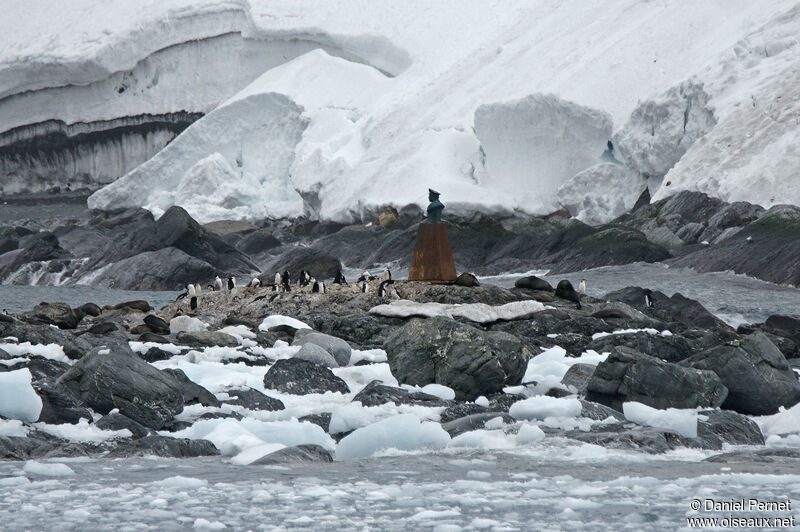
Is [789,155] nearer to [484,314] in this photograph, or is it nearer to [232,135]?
[484,314]

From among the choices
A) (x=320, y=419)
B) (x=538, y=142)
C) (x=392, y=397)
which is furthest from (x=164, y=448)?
(x=538, y=142)

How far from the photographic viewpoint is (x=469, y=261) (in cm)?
2014

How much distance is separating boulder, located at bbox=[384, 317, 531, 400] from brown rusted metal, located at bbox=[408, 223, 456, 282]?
5.19m

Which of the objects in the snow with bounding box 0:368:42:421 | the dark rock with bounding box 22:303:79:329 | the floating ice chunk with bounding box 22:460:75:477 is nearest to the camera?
the floating ice chunk with bounding box 22:460:75:477

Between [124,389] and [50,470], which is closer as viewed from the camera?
[50,470]

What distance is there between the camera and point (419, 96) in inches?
1256

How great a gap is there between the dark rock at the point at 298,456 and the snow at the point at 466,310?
5.37 m

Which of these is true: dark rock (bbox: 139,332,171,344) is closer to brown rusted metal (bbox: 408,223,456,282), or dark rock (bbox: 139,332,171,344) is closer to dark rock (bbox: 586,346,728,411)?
dark rock (bbox: 586,346,728,411)

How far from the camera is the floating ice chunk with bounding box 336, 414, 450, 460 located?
457 cm

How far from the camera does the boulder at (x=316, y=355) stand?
22.1 feet

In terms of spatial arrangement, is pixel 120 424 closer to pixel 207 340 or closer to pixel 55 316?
pixel 207 340

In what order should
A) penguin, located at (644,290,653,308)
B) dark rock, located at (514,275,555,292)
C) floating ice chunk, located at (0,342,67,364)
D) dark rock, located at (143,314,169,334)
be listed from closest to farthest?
1. floating ice chunk, located at (0,342,67,364)
2. dark rock, located at (143,314,169,334)
3. dark rock, located at (514,275,555,292)
4. penguin, located at (644,290,653,308)

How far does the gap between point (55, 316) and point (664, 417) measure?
831cm

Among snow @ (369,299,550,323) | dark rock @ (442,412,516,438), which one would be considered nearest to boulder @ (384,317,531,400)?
dark rock @ (442,412,516,438)
